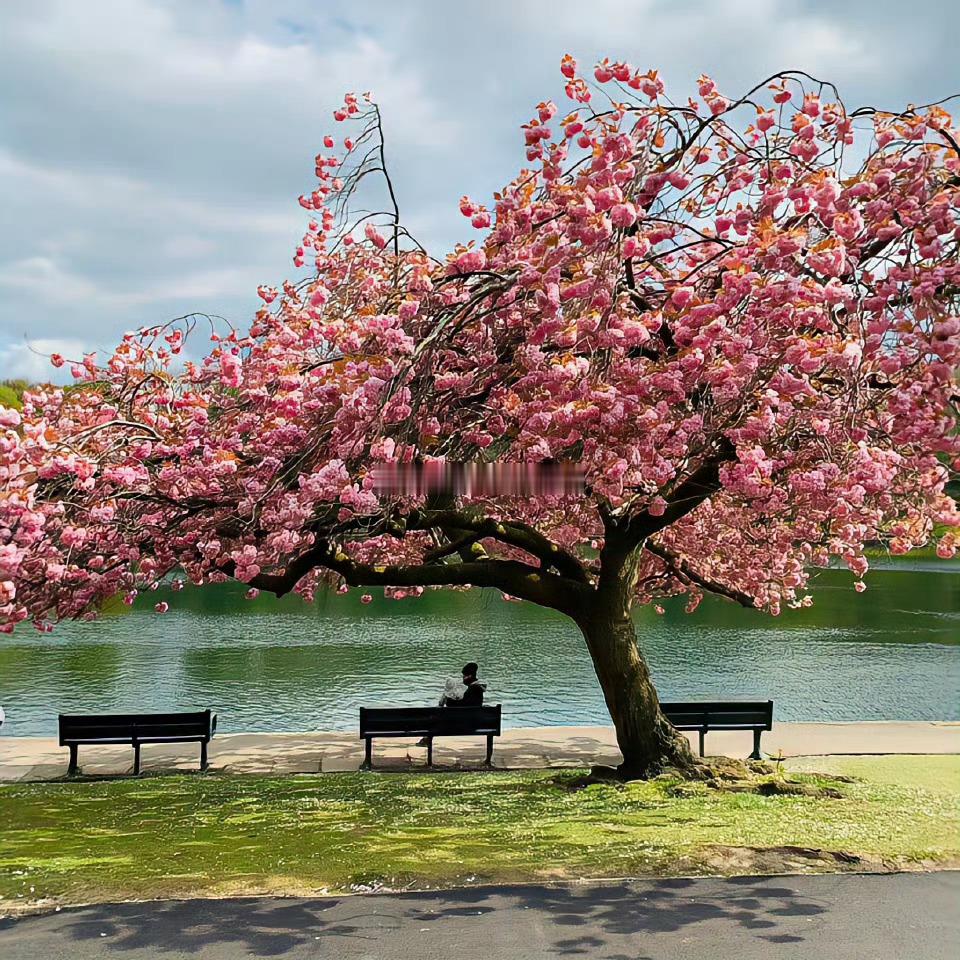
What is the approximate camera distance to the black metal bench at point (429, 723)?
468 inches

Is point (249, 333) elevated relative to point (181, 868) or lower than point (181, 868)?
elevated

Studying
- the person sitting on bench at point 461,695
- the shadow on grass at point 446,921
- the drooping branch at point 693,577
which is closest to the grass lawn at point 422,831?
the shadow on grass at point 446,921

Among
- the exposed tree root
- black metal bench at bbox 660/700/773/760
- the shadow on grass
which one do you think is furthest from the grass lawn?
black metal bench at bbox 660/700/773/760

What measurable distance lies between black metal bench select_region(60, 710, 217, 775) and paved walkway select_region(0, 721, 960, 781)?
516 mm

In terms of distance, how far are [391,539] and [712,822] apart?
5.87 metres

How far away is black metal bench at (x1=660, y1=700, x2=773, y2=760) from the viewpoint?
1206cm

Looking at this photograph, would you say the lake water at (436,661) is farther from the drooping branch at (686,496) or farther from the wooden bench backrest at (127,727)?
the drooping branch at (686,496)

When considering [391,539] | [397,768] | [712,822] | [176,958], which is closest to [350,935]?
[176,958]

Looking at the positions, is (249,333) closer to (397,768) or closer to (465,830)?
(397,768)

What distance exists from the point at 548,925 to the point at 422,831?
8.71ft

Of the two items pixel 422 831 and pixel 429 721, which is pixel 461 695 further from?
pixel 422 831

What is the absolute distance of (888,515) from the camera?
39.5 ft

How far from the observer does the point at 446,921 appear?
20.1 feet

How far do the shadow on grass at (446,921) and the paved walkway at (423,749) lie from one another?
5.46 m
